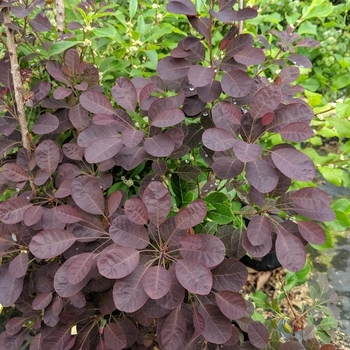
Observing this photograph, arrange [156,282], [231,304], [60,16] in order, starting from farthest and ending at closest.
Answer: [60,16] < [231,304] < [156,282]

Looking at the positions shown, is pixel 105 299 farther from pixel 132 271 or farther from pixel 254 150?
pixel 254 150

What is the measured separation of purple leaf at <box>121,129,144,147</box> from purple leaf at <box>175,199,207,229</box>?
197 millimetres

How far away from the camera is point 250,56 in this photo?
1.08 metres

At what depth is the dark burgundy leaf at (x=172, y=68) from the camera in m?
1.12

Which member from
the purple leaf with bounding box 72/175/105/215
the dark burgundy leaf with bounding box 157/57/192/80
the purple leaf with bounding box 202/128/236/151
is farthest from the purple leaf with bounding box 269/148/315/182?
the purple leaf with bounding box 72/175/105/215

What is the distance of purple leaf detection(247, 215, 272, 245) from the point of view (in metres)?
0.99

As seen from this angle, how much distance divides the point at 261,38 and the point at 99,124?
663 mm

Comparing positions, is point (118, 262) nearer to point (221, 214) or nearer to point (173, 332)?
point (173, 332)

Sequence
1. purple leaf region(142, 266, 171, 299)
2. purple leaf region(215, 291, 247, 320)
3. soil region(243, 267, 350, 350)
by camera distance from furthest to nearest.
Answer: soil region(243, 267, 350, 350), purple leaf region(215, 291, 247, 320), purple leaf region(142, 266, 171, 299)

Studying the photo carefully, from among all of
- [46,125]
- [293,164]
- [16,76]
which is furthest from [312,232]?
[16,76]

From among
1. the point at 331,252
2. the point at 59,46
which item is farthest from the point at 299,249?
the point at 331,252

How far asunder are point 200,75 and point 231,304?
0.56 metres

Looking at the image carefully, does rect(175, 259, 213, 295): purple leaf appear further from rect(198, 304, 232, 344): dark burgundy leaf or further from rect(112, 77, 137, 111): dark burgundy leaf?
rect(112, 77, 137, 111): dark burgundy leaf

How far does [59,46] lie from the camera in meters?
1.24
